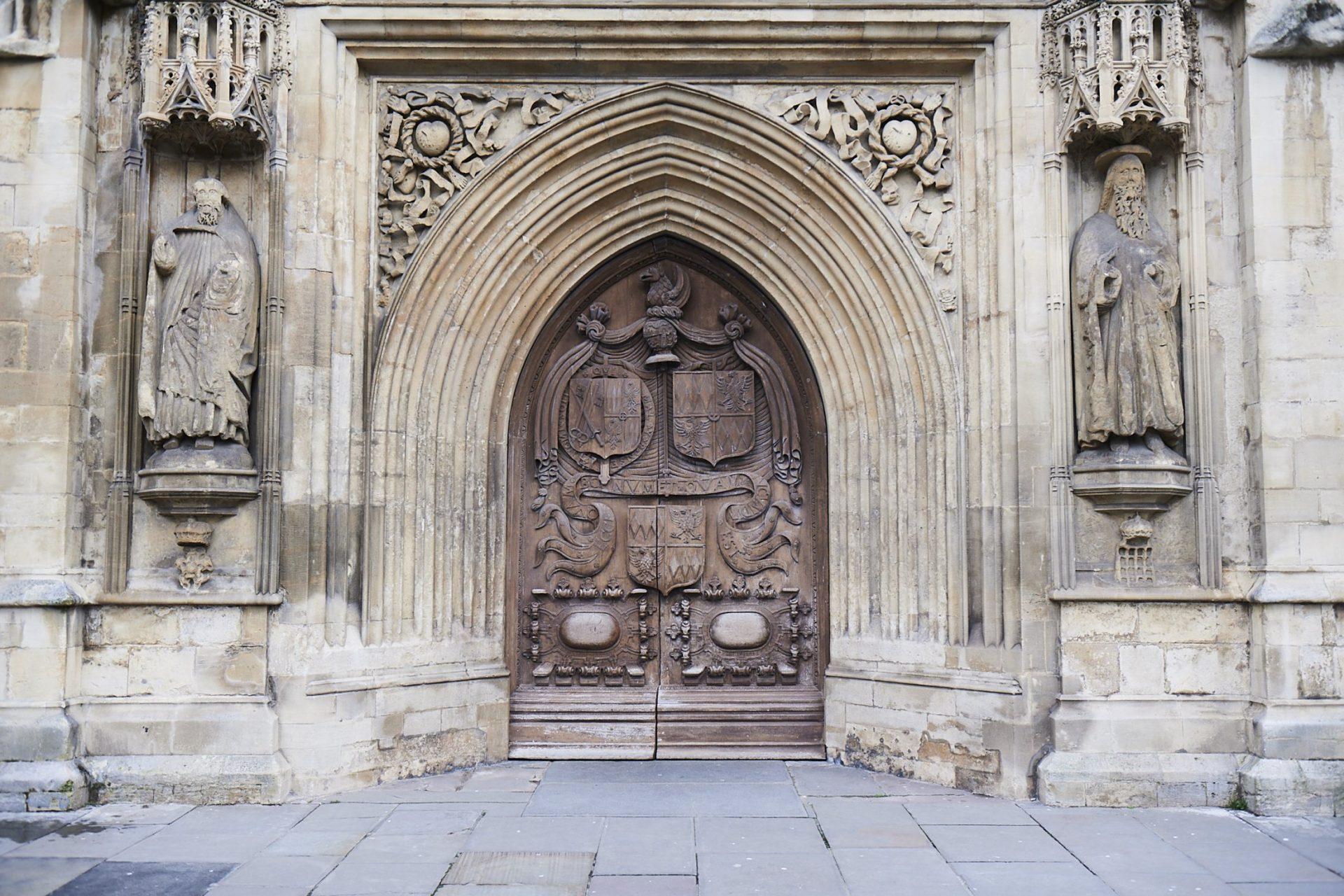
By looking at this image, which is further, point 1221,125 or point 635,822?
point 1221,125

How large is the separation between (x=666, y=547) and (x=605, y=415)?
3.39ft

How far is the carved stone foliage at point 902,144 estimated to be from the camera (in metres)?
8.00

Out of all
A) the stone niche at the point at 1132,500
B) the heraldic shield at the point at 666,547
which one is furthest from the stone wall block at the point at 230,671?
the stone niche at the point at 1132,500

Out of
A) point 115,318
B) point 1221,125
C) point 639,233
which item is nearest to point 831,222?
point 639,233

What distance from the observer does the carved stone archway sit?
7.93m

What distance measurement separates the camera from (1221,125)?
7582mm

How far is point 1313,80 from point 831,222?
3.01 m

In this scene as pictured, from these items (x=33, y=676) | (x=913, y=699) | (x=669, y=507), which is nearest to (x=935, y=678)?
(x=913, y=699)

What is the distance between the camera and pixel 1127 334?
7.25 metres

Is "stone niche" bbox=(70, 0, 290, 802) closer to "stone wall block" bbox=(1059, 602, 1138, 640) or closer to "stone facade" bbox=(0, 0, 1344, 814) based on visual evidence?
"stone facade" bbox=(0, 0, 1344, 814)

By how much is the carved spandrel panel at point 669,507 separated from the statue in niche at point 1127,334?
2.07 m

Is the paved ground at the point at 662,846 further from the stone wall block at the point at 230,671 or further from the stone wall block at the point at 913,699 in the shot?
the stone wall block at the point at 230,671

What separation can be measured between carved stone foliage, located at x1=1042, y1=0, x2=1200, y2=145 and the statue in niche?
276 millimetres

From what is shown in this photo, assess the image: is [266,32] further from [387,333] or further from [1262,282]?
[1262,282]
